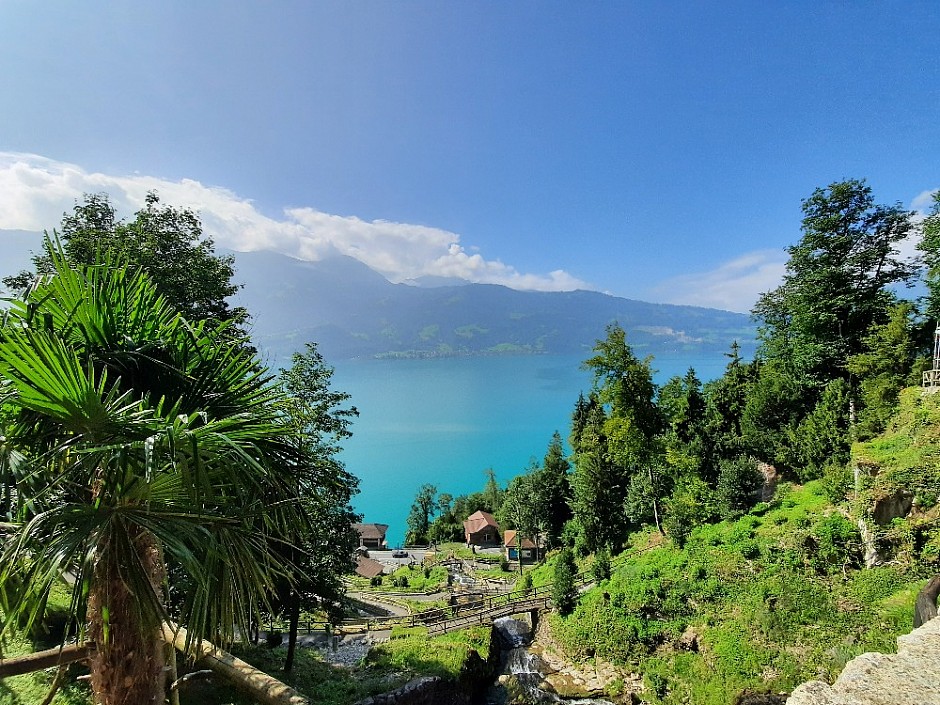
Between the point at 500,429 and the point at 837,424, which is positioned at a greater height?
the point at 837,424

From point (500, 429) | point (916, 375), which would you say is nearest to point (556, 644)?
point (916, 375)

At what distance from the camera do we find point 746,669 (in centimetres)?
1046

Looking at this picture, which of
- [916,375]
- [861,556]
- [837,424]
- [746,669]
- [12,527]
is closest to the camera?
[12,527]

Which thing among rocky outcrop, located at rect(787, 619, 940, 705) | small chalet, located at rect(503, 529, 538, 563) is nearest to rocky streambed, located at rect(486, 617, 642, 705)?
rocky outcrop, located at rect(787, 619, 940, 705)

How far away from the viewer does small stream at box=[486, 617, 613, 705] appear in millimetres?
12344

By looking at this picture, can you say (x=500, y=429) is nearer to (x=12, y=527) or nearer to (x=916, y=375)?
(x=916, y=375)

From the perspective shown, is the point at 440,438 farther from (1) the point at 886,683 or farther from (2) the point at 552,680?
(1) the point at 886,683

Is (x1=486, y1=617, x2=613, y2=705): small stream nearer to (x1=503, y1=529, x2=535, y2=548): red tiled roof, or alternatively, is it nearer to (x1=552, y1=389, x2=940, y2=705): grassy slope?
(x1=552, y1=389, x2=940, y2=705): grassy slope

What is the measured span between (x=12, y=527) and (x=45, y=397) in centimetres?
91

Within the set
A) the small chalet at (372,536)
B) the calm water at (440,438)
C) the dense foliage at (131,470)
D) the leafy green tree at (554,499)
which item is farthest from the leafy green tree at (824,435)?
the small chalet at (372,536)

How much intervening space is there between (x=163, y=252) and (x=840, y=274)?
864 inches

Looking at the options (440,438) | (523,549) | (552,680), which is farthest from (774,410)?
(440,438)

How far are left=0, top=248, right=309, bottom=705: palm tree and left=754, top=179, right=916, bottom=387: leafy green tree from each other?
2071cm

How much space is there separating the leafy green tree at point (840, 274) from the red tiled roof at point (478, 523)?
3081 cm
